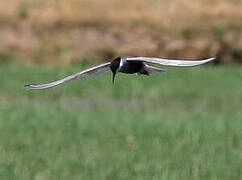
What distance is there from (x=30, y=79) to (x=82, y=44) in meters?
6.36

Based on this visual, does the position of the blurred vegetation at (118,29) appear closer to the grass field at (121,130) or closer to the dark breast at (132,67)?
the grass field at (121,130)

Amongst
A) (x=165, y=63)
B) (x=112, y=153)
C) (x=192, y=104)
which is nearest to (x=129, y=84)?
(x=192, y=104)

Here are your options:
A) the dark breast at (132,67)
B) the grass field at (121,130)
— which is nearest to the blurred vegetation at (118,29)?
the grass field at (121,130)

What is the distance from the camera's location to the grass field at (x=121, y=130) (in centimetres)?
597

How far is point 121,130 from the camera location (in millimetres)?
8297

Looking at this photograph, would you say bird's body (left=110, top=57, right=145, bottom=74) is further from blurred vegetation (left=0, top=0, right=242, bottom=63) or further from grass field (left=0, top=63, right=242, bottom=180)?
blurred vegetation (left=0, top=0, right=242, bottom=63)

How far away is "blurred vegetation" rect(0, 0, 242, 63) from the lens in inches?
776

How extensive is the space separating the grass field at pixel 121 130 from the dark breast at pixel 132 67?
82 centimetres

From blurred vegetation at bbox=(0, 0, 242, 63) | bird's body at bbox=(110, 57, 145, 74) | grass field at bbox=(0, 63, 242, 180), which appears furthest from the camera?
blurred vegetation at bbox=(0, 0, 242, 63)

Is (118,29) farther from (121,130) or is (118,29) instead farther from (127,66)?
(127,66)

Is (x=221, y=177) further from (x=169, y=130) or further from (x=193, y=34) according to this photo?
(x=193, y=34)

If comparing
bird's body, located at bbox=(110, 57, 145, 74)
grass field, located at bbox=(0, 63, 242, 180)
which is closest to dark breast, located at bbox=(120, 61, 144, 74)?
bird's body, located at bbox=(110, 57, 145, 74)

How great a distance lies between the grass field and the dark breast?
820 mm

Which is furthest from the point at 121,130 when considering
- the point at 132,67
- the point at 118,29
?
the point at 118,29
